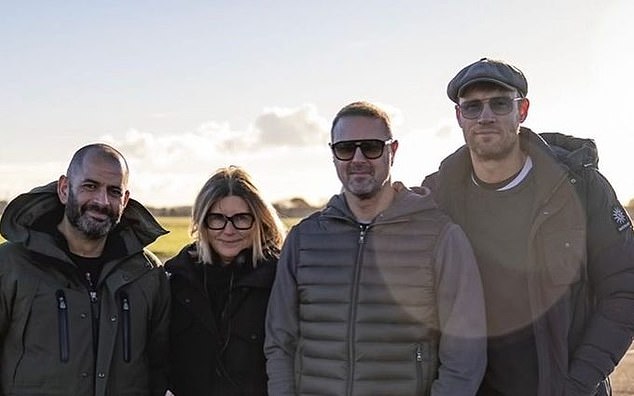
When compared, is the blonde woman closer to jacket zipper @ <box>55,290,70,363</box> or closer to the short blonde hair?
the short blonde hair

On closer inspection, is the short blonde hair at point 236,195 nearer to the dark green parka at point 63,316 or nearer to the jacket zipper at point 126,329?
the dark green parka at point 63,316

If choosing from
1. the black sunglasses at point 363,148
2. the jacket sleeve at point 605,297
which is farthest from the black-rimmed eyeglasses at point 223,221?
the jacket sleeve at point 605,297

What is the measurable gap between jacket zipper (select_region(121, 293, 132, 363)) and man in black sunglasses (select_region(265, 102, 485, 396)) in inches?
33.7

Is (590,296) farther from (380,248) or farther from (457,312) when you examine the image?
(380,248)

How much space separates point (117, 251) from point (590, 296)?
259cm

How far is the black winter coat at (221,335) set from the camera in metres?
4.46

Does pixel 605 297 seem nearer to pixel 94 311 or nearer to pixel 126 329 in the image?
pixel 126 329

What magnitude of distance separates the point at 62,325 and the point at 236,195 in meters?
1.20

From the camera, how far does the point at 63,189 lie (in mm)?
4535

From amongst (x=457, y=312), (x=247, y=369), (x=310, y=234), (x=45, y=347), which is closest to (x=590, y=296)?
(x=457, y=312)

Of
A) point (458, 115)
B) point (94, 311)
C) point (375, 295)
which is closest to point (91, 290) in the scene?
point (94, 311)

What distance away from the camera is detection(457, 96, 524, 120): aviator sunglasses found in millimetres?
4195

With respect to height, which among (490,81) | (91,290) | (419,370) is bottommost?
(419,370)

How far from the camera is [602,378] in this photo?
4.02m
